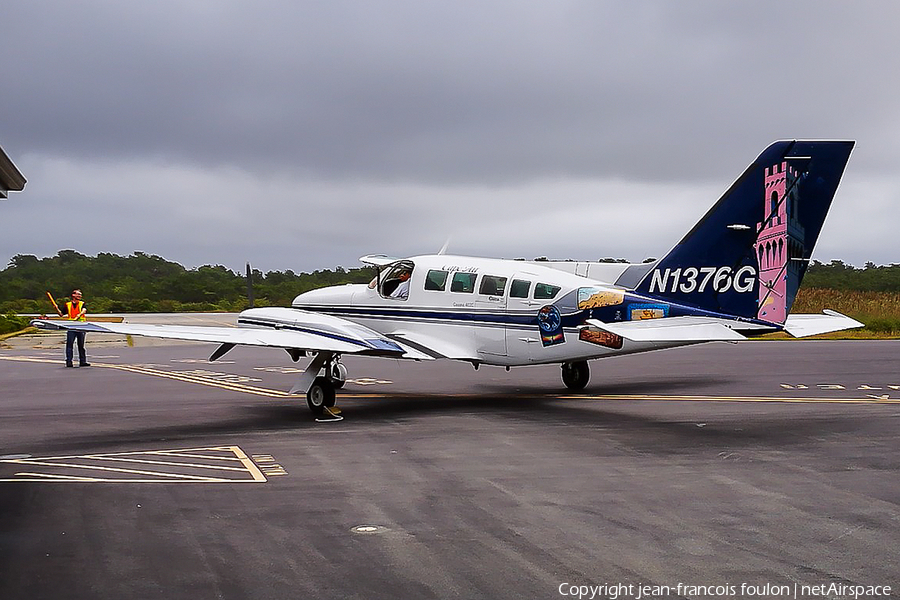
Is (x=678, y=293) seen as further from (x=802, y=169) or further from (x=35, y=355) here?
(x=35, y=355)

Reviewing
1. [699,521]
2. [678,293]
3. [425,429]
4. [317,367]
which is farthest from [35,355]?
[699,521]

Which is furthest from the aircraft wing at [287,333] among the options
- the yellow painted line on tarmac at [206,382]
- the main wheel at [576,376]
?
the main wheel at [576,376]

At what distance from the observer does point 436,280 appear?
18.8 metres

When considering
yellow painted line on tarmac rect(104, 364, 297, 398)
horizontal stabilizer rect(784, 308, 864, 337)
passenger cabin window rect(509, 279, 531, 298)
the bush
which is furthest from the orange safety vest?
horizontal stabilizer rect(784, 308, 864, 337)

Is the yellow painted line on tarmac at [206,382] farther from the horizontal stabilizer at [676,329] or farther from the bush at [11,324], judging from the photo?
the bush at [11,324]

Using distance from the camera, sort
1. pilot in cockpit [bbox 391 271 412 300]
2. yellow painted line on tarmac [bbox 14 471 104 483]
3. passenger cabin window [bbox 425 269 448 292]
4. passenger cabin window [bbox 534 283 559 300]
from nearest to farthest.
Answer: yellow painted line on tarmac [bbox 14 471 104 483]
passenger cabin window [bbox 534 283 559 300]
passenger cabin window [bbox 425 269 448 292]
pilot in cockpit [bbox 391 271 412 300]

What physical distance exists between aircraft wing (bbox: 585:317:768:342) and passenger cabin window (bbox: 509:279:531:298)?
174cm

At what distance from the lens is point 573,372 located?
20.4 meters

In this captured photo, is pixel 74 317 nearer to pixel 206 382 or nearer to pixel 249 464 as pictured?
pixel 206 382

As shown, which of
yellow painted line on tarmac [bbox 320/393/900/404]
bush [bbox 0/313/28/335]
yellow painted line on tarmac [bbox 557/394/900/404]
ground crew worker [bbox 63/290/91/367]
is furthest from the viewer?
bush [bbox 0/313/28/335]

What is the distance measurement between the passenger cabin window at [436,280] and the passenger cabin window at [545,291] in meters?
2.16

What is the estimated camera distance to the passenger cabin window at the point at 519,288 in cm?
1748

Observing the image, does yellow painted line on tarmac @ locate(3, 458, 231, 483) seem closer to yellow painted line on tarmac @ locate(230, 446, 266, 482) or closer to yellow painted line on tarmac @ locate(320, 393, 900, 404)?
yellow painted line on tarmac @ locate(230, 446, 266, 482)

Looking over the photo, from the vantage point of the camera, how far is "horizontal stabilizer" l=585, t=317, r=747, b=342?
14.4 metres
